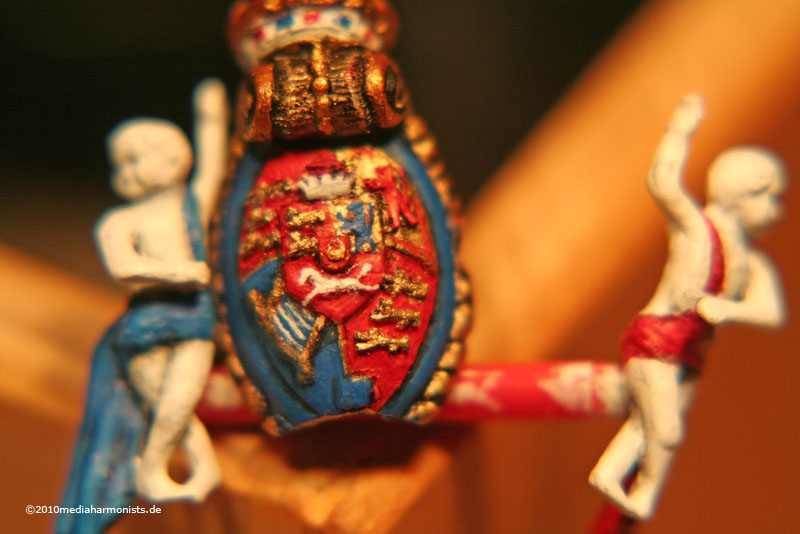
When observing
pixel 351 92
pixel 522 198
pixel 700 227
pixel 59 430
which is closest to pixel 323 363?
pixel 351 92

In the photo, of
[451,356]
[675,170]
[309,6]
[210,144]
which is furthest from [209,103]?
[675,170]

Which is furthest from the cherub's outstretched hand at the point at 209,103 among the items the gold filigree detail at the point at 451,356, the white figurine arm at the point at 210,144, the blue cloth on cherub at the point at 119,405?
the gold filigree detail at the point at 451,356

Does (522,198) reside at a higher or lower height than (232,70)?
lower

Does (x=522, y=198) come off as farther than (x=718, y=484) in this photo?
Yes

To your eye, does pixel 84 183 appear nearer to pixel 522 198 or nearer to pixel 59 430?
pixel 59 430

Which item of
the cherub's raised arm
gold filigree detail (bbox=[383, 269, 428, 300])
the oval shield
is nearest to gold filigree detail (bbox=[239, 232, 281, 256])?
the oval shield

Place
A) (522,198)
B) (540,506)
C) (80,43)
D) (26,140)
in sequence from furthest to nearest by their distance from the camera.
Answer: (26,140) → (80,43) → (522,198) → (540,506)

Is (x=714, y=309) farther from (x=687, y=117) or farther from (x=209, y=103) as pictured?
(x=209, y=103)

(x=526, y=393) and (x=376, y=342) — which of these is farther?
(x=526, y=393)
